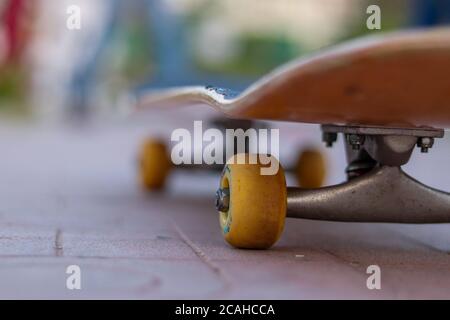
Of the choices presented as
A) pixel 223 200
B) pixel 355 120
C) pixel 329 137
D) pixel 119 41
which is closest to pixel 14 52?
pixel 119 41

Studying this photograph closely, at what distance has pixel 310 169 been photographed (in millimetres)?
3764

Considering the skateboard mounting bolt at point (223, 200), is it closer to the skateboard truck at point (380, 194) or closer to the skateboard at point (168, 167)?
the skateboard truck at point (380, 194)

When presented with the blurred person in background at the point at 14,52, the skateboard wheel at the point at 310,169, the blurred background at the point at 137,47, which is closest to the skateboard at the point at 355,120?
the skateboard wheel at the point at 310,169

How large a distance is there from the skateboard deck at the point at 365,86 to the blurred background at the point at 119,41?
4.71 meters

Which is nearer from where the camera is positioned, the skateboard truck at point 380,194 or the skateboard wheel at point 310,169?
the skateboard truck at point 380,194

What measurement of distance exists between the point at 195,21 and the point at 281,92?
11.1 m

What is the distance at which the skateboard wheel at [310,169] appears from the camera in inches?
148

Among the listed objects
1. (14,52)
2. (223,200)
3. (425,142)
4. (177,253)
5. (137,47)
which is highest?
(137,47)

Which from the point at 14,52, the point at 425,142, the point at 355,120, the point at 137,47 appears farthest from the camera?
the point at 137,47

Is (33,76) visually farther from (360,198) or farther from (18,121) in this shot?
(360,198)

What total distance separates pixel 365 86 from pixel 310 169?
237 cm

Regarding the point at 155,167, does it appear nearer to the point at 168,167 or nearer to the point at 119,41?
the point at 168,167

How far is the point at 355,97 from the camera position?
4.84ft
